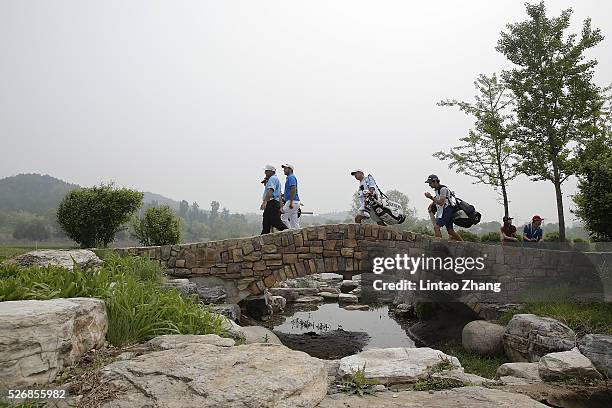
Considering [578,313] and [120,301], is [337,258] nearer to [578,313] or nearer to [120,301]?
[578,313]

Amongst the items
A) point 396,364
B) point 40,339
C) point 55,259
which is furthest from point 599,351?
point 55,259

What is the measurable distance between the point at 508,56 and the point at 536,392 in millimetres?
12930

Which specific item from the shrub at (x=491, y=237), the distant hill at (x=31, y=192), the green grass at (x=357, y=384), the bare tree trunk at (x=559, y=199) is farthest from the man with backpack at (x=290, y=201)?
the distant hill at (x=31, y=192)

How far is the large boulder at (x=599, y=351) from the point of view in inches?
240

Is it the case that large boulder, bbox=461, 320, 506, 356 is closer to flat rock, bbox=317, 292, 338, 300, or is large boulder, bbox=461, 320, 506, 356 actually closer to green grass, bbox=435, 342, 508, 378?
green grass, bbox=435, 342, 508, 378

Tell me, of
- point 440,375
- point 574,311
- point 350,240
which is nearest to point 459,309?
point 574,311

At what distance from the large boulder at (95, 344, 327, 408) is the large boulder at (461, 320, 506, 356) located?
691 centimetres

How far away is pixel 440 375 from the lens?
3990mm

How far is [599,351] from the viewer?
20.9ft

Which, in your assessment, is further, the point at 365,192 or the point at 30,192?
the point at 30,192

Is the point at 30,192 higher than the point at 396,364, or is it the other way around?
the point at 30,192

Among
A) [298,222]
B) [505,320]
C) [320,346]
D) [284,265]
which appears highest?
[298,222]

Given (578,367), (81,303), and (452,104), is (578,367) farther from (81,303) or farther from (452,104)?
(452,104)

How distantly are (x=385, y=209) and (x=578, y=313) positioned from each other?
14.9 ft
